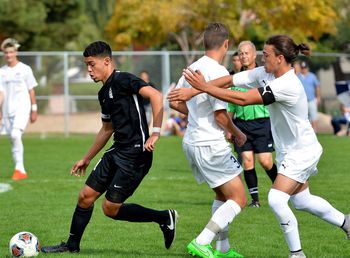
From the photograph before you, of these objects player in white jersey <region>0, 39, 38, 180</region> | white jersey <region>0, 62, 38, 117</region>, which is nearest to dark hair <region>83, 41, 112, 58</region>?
player in white jersey <region>0, 39, 38, 180</region>

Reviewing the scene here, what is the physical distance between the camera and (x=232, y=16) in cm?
3478

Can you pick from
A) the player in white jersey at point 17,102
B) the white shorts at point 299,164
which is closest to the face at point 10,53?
the player in white jersey at point 17,102

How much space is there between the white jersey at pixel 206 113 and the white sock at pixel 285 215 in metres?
0.70

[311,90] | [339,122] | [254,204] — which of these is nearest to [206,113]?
[254,204]

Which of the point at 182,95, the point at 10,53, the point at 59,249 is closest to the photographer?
the point at 182,95

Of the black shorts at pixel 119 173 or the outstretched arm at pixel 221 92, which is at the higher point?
the outstretched arm at pixel 221 92

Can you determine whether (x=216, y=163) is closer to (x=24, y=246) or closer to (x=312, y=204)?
(x=312, y=204)

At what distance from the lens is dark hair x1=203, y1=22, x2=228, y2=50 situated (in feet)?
26.1

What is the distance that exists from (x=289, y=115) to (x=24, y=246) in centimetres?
256

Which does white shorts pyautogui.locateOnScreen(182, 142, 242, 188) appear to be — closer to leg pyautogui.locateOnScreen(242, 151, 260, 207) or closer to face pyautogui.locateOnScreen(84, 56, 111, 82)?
face pyautogui.locateOnScreen(84, 56, 111, 82)

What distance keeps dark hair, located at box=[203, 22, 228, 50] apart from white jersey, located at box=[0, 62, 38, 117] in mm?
8117

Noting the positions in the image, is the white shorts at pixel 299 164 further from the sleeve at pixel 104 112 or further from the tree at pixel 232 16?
the tree at pixel 232 16

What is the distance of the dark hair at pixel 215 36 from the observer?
7.96 metres

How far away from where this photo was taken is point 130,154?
27.1 feet
